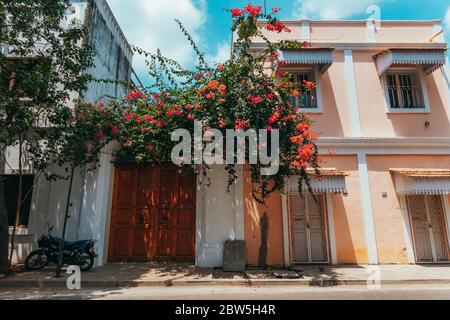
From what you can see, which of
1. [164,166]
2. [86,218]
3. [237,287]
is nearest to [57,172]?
[86,218]

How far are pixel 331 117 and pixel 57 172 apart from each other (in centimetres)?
902

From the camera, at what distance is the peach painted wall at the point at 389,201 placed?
8516 millimetres

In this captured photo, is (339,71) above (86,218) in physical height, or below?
above

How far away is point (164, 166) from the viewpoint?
9203 millimetres

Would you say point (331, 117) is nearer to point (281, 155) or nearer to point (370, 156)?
point (370, 156)

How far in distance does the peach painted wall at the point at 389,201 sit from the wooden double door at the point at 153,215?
19.0ft

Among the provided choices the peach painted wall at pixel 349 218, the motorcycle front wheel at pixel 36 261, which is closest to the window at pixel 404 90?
the peach painted wall at pixel 349 218

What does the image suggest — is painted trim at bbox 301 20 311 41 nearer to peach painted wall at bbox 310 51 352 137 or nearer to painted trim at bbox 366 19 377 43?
peach painted wall at bbox 310 51 352 137

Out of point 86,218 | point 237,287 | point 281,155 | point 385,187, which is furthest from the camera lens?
point 385,187

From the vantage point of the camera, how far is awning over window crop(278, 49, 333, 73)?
925 cm

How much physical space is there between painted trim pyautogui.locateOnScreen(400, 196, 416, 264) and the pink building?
0.10 ft
